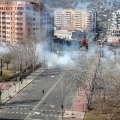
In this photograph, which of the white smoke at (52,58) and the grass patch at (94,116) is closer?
the grass patch at (94,116)

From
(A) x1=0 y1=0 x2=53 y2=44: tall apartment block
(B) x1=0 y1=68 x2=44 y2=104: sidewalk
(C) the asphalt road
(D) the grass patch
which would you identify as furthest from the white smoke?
(D) the grass patch

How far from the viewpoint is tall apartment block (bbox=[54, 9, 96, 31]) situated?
3186 cm

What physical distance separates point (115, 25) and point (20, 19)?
15608mm

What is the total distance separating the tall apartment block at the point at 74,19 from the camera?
31.9 meters

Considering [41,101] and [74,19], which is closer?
[41,101]

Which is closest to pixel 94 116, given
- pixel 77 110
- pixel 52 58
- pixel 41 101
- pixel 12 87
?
pixel 77 110

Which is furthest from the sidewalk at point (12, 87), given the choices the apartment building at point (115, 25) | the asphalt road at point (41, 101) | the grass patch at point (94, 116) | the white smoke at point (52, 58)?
the apartment building at point (115, 25)

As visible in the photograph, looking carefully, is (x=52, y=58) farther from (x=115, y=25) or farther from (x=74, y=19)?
(x=115, y=25)

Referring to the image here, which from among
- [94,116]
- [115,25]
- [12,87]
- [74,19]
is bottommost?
[94,116]

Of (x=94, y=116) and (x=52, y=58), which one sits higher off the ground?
(x=52, y=58)

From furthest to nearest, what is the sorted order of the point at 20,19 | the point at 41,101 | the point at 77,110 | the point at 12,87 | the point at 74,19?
1. the point at 74,19
2. the point at 20,19
3. the point at 12,87
4. the point at 41,101
5. the point at 77,110

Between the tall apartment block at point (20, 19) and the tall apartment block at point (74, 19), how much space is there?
345 inches

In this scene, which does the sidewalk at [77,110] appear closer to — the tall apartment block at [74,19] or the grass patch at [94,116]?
the grass patch at [94,116]

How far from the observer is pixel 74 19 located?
34.1 meters
